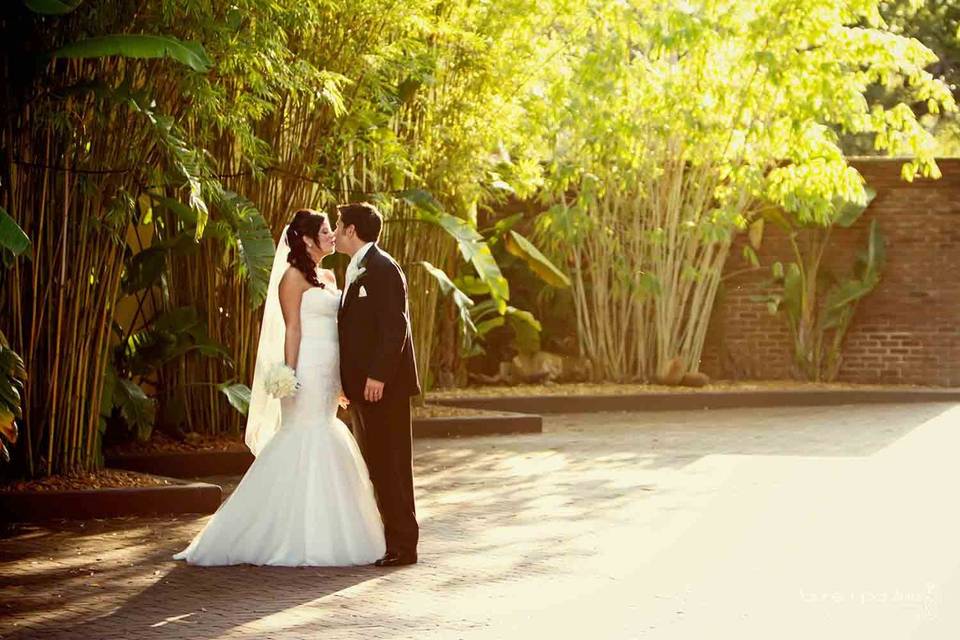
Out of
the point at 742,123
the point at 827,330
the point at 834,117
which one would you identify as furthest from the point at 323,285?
the point at 827,330

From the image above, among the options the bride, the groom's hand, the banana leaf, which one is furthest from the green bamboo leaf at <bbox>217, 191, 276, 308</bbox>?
the banana leaf

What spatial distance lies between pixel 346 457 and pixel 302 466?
0.25 m

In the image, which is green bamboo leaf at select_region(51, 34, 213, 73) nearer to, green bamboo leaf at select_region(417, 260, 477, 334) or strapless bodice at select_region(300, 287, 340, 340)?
strapless bodice at select_region(300, 287, 340, 340)

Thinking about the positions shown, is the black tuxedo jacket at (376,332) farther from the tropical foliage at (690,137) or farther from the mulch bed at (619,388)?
the tropical foliage at (690,137)

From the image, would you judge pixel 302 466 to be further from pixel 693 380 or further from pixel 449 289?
pixel 693 380

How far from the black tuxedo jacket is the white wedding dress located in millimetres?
299

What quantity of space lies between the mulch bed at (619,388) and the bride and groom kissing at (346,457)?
11.3 meters

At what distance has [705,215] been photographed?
76.1 ft

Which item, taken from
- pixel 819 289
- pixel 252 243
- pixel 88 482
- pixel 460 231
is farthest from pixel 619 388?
pixel 88 482

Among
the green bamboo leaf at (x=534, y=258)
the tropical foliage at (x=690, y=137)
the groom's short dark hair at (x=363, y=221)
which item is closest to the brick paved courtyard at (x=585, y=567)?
the groom's short dark hair at (x=363, y=221)

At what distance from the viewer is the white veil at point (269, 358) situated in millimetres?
10422

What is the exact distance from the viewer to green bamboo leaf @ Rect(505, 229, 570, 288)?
71.1 feet

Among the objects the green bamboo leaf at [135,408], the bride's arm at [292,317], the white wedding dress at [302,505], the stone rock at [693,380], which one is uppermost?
the bride's arm at [292,317]

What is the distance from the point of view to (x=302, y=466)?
9.99m
